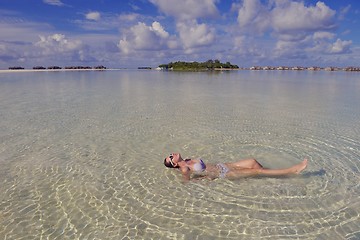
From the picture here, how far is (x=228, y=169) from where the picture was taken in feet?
24.6

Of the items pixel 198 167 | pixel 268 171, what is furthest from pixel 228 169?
pixel 268 171

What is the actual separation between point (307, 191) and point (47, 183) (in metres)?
6.74

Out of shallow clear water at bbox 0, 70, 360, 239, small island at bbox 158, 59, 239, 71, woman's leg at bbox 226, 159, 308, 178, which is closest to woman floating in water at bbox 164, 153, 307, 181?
woman's leg at bbox 226, 159, 308, 178

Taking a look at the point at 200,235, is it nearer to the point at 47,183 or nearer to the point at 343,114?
the point at 47,183

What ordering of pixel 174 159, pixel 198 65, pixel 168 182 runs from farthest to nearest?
pixel 198 65
pixel 174 159
pixel 168 182

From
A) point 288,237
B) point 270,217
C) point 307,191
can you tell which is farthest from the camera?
point 307,191

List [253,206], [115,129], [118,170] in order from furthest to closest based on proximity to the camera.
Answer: [115,129] → [118,170] → [253,206]

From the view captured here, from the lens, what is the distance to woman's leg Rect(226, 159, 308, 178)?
24.0 ft

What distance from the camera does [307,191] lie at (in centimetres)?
668

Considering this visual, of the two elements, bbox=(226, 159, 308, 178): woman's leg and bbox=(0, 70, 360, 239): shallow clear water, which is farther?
bbox=(226, 159, 308, 178): woman's leg

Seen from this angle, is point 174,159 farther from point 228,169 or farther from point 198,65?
point 198,65

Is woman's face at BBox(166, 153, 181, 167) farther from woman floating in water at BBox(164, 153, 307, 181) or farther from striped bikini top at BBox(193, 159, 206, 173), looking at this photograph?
striped bikini top at BBox(193, 159, 206, 173)

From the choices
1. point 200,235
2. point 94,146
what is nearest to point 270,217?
point 200,235

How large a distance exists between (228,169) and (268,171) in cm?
108
